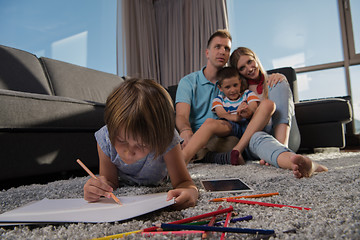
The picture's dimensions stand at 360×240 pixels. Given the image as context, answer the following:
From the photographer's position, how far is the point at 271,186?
0.71 metres

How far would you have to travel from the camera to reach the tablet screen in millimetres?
678

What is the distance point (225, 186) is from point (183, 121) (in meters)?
0.77

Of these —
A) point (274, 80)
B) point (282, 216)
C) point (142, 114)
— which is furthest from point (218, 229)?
point (274, 80)

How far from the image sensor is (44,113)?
1.07m

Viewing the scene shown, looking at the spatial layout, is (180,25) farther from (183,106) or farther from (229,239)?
(229,239)

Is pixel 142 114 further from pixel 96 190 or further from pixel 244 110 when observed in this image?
pixel 244 110

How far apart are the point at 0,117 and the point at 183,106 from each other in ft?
2.97

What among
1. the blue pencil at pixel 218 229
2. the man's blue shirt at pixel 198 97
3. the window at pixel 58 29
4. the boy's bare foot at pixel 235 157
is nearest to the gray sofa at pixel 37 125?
the man's blue shirt at pixel 198 97

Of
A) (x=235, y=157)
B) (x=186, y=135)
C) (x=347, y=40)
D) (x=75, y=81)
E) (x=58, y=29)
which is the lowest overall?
(x=235, y=157)

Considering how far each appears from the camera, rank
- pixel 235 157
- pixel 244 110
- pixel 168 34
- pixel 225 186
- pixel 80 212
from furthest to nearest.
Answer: pixel 168 34, pixel 244 110, pixel 235 157, pixel 225 186, pixel 80 212

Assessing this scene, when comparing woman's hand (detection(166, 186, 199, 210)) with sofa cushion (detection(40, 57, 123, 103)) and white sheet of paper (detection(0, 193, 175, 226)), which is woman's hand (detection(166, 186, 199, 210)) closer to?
white sheet of paper (detection(0, 193, 175, 226))

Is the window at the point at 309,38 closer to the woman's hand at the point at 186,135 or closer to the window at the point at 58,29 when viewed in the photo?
the window at the point at 58,29

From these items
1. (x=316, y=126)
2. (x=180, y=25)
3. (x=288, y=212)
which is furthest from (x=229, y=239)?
(x=180, y=25)

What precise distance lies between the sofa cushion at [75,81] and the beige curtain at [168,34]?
1.18 metres
